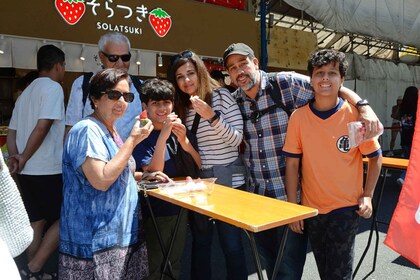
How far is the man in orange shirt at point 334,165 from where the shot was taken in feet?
6.74

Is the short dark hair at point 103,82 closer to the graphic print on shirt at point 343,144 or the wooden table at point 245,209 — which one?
the wooden table at point 245,209

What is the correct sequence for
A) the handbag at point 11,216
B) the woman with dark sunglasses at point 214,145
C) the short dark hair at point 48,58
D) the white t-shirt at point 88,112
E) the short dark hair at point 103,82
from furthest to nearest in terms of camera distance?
1. the short dark hair at point 48,58
2. the white t-shirt at point 88,112
3. the woman with dark sunglasses at point 214,145
4. the short dark hair at point 103,82
5. the handbag at point 11,216

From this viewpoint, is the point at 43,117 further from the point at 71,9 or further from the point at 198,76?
the point at 71,9

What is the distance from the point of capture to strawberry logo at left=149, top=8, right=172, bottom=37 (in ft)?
20.7

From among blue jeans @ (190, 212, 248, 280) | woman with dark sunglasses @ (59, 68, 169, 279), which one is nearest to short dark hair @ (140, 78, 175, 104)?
woman with dark sunglasses @ (59, 68, 169, 279)

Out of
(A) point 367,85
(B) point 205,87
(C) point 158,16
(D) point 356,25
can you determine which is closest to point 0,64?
(C) point 158,16

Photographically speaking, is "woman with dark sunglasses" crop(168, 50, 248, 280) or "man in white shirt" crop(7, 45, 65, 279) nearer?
"woman with dark sunglasses" crop(168, 50, 248, 280)

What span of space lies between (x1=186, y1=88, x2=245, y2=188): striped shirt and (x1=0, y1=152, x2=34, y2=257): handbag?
1.41 m

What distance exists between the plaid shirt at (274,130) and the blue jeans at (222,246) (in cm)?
39

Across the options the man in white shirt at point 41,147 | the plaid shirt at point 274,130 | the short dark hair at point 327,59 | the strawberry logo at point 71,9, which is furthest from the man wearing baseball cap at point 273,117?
the strawberry logo at point 71,9

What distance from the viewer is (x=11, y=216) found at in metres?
1.09

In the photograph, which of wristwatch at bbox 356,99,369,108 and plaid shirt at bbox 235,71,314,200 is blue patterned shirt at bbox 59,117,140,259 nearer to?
plaid shirt at bbox 235,71,314,200

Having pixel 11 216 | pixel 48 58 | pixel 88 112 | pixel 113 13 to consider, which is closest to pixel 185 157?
pixel 88 112

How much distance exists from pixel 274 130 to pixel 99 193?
1207 mm
